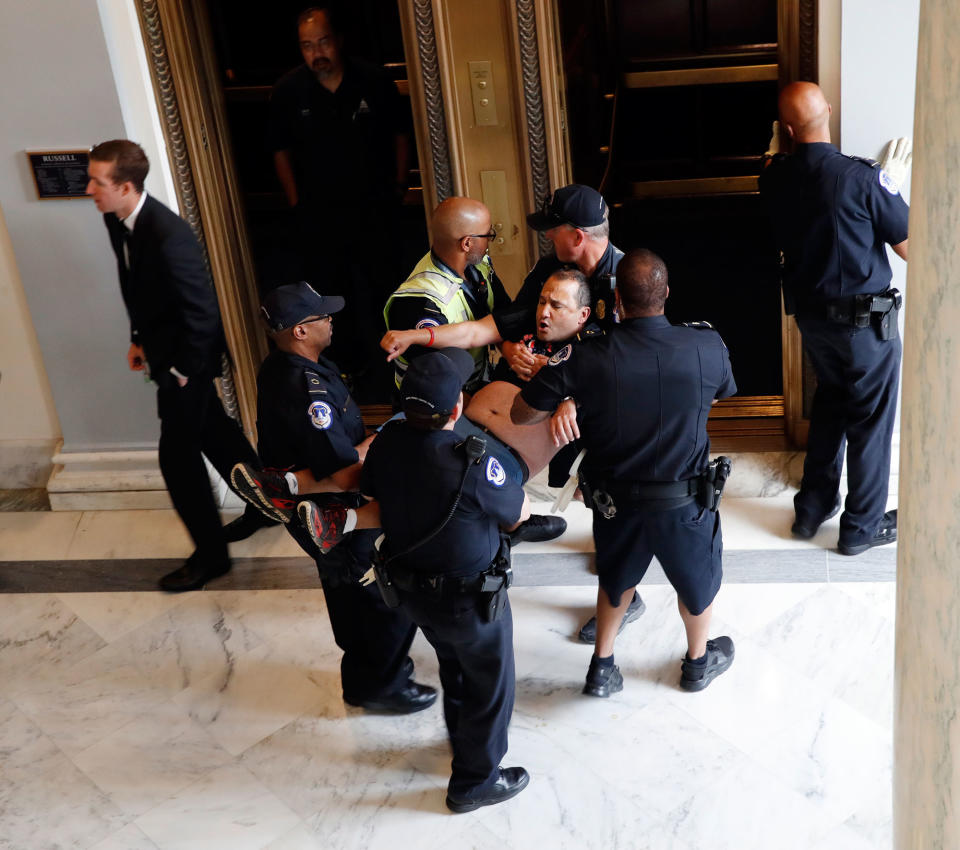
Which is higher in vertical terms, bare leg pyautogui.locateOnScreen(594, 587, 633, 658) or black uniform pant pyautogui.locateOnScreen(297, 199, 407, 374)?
black uniform pant pyautogui.locateOnScreen(297, 199, 407, 374)

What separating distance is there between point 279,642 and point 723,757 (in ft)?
5.52

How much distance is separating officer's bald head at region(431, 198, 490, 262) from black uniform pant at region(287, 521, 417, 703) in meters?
1.04

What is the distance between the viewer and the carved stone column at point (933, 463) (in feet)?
2.64

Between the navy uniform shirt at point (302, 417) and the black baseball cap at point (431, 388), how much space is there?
54 cm

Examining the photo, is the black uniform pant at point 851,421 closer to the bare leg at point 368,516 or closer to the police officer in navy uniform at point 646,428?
the police officer in navy uniform at point 646,428

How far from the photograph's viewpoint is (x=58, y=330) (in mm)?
4812

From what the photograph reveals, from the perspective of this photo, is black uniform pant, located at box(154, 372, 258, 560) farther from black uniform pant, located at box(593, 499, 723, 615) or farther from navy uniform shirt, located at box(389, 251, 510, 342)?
black uniform pant, located at box(593, 499, 723, 615)

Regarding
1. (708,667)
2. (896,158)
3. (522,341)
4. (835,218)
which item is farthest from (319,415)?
(896,158)

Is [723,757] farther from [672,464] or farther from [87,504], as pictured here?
[87,504]

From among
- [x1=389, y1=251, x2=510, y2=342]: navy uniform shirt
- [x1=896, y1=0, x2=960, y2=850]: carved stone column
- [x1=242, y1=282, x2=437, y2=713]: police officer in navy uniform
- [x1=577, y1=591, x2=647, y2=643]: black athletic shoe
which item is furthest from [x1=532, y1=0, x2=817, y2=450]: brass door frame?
[x1=896, y1=0, x2=960, y2=850]: carved stone column

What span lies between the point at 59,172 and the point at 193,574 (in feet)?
5.70

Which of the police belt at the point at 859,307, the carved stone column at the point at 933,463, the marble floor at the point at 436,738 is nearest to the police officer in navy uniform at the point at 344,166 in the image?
the marble floor at the point at 436,738

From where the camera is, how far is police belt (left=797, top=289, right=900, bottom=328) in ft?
12.6

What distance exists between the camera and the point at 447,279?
3.80 m
